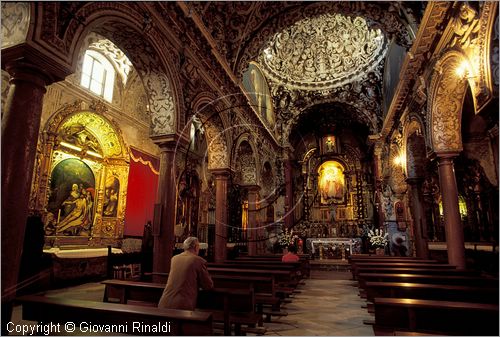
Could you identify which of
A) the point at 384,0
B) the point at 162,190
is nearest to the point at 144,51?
the point at 162,190

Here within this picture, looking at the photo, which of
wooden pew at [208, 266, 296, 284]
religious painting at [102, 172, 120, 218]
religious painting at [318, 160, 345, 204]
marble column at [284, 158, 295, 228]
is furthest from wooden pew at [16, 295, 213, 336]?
religious painting at [318, 160, 345, 204]

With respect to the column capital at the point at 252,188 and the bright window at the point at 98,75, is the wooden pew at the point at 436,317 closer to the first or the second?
the column capital at the point at 252,188

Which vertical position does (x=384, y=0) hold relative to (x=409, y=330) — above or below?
above

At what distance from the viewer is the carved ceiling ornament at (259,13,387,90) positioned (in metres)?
16.2

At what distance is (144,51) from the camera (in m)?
6.56

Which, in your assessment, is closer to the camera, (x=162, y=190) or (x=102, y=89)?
(x=162, y=190)

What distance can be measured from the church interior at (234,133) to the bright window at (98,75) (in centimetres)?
6

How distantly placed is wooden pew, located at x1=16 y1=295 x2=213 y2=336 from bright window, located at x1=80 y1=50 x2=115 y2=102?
9203 mm

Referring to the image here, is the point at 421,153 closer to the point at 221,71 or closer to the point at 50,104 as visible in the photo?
the point at 221,71

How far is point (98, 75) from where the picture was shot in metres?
11.2

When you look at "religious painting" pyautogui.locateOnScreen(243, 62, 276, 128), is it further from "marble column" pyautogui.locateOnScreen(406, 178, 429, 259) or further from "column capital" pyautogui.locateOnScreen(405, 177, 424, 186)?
"marble column" pyautogui.locateOnScreen(406, 178, 429, 259)

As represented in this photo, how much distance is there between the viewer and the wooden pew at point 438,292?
157 inches

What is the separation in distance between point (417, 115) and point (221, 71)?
256 inches

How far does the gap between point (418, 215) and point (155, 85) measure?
10.4 m
